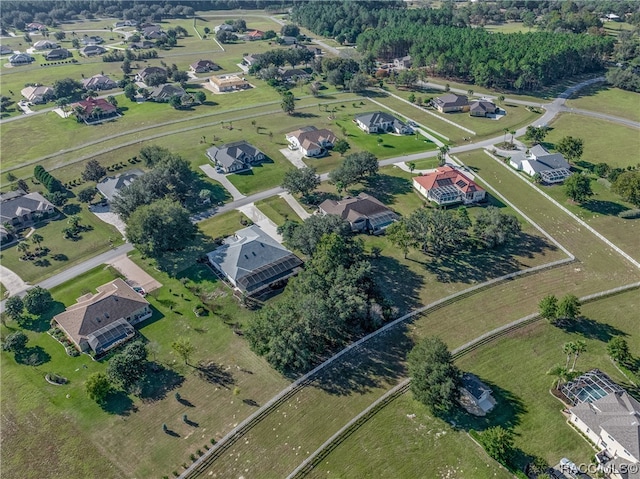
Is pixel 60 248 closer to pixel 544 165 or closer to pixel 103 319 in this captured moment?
pixel 103 319

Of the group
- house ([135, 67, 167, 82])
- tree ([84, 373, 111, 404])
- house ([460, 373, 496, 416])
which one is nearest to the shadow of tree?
tree ([84, 373, 111, 404])

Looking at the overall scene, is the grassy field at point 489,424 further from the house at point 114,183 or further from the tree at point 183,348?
the house at point 114,183

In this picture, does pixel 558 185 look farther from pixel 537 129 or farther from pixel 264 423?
pixel 264 423

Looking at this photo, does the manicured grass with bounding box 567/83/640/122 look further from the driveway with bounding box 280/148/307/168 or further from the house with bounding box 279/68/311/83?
the house with bounding box 279/68/311/83

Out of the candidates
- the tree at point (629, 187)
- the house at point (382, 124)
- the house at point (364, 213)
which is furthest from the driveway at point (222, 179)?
the tree at point (629, 187)

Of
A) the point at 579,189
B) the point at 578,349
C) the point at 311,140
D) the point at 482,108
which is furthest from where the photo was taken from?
the point at 482,108

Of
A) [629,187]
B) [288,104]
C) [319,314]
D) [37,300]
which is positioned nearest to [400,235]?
[319,314]

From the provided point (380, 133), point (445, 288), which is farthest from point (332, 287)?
point (380, 133)
